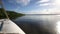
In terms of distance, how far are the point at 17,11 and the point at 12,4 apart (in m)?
0.17

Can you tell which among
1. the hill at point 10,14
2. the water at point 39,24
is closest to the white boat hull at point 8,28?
the hill at point 10,14

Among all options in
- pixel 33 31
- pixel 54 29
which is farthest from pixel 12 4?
pixel 54 29

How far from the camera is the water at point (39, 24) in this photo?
2.59 meters

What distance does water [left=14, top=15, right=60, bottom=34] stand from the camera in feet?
8.51

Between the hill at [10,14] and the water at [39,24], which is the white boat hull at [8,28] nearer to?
the hill at [10,14]

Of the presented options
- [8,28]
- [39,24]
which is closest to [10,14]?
[8,28]

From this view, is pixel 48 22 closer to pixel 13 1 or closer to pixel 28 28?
pixel 28 28

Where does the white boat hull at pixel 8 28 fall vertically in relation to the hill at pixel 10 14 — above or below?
below

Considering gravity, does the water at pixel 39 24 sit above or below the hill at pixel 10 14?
below

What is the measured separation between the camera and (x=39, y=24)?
268 centimetres

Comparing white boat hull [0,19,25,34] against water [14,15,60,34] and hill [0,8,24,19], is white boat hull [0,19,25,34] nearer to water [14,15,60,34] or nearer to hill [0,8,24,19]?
hill [0,8,24,19]

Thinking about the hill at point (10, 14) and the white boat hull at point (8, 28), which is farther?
the hill at point (10, 14)

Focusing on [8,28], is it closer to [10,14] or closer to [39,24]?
[10,14]

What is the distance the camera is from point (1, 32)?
2.17 meters
